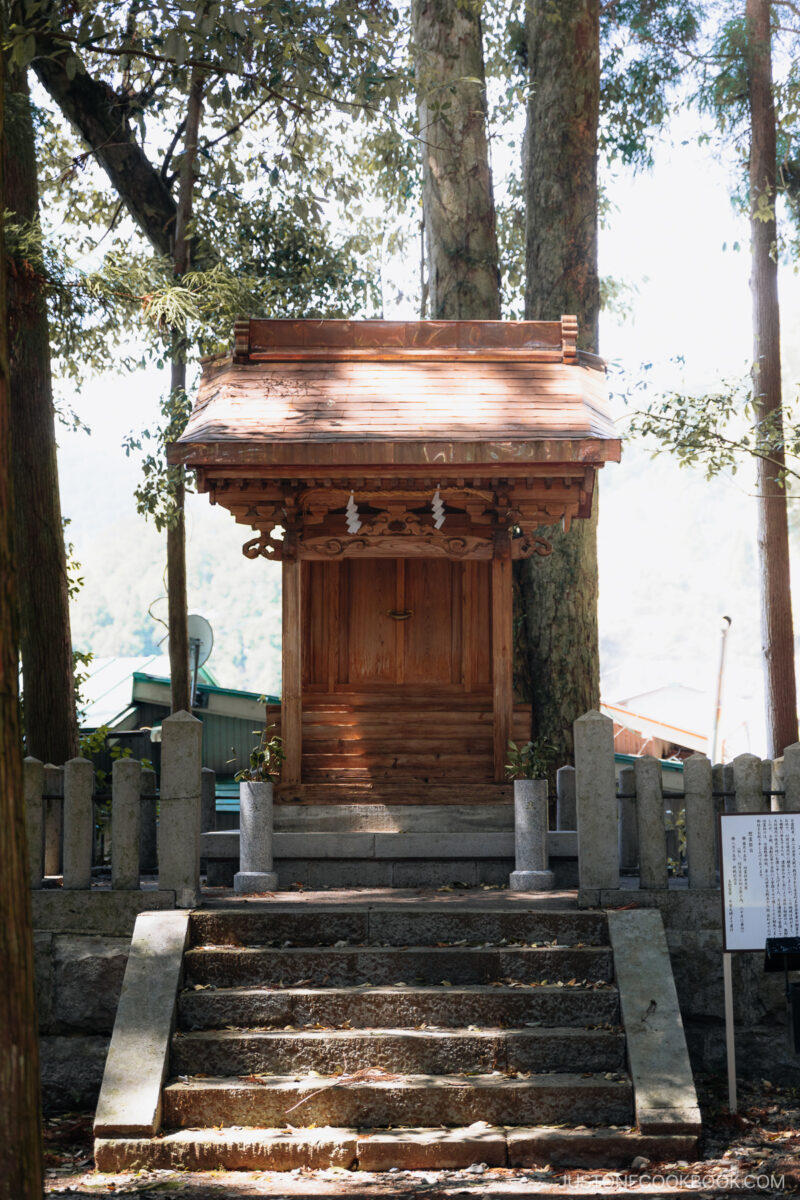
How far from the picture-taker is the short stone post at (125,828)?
705cm

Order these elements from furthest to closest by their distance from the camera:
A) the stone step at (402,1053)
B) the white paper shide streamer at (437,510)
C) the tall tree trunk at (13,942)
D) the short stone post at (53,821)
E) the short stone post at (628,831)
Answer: the white paper shide streamer at (437,510), the short stone post at (628,831), the short stone post at (53,821), the stone step at (402,1053), the tall tree trunk at (13,942)

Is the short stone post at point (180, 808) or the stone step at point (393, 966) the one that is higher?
the short stone post at point (180, 808)

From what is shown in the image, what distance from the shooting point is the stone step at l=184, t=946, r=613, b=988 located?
6520 millimetres

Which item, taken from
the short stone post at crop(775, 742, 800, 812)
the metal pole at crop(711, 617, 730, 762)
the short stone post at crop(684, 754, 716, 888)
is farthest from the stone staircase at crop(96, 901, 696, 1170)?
the metal pole at crop(711, 617, 730, 762)

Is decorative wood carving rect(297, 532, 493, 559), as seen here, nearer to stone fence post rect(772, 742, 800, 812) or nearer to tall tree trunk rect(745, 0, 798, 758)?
stone fence post rect(772, 742, 800, 812)

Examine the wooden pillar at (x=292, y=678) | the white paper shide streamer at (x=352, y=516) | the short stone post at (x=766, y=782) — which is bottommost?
the short stone post at (x=766, y=782)

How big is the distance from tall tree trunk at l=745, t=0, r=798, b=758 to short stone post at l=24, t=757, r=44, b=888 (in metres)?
8.69

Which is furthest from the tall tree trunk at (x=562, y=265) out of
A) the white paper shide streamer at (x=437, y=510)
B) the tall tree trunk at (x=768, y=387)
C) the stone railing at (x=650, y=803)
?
the stone railing at (x=650, y=803)

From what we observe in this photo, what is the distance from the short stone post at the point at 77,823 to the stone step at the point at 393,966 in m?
0.97

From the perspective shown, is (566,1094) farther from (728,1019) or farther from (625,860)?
(625,860)

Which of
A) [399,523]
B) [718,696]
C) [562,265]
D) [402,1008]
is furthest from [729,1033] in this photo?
[718,696]

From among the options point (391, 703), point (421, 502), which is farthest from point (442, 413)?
point (391, 703)

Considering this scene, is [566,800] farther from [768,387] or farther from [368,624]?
[768,387]

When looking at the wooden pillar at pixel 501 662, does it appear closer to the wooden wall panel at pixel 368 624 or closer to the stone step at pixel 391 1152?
A: the wooden wall panel at pixel 368 624
